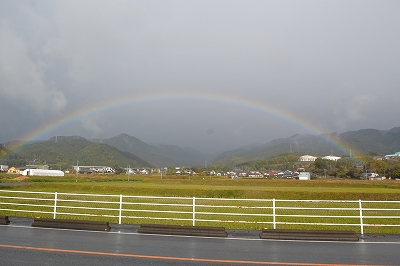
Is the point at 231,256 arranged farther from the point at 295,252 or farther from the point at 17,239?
the point at 17,239

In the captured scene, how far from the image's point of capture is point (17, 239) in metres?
10.7

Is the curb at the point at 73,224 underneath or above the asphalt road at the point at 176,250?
above

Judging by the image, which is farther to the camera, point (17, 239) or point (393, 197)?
point (393, 197)

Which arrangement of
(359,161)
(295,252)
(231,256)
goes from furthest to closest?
(359,161)
(295,252)
(231,256)

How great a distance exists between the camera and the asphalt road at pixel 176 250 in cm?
829

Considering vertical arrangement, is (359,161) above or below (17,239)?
above

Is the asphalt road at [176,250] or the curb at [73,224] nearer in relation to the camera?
the asphalt road at [176,250]

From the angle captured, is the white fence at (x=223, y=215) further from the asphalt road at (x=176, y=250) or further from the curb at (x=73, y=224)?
the asphalt road at (x=176, y=250)

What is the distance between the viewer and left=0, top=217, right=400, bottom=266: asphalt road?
8289 mm

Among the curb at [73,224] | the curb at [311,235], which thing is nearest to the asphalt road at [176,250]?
the curb at [311,235]

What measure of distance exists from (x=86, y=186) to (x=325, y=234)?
4602cm

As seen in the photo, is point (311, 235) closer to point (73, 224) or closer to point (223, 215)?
point (223, 215)

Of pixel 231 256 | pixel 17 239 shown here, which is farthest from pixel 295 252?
pixel 17 239

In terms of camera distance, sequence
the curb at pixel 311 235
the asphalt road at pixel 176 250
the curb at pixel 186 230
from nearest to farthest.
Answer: the asphalt road at pixel 176 250
the curb at pixel 311 235
the curb at pixel 186 230
